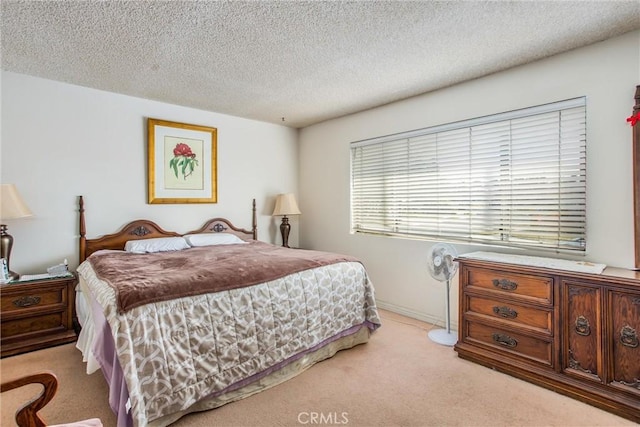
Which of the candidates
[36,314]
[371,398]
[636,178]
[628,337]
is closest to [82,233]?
[36,314]

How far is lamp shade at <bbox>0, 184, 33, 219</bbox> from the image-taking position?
2.65 metres

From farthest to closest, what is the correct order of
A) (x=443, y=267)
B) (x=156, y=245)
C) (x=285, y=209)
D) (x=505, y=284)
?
(x=285, y=209)
(x=156, y=245)
(x=443, y=267)
(x=505, y=284)

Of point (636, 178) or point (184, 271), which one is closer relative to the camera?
point (636, 178)

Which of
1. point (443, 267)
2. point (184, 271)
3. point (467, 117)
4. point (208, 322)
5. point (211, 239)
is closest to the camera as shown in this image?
point (208, 322)

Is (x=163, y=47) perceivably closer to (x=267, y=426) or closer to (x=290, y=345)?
(x=290, y=345)

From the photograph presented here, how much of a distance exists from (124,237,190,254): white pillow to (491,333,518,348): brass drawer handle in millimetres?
3040

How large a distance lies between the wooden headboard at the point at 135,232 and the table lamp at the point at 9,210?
20.4 inches

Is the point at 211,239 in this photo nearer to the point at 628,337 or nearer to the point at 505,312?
the point at 505,312

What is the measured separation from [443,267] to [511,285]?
660 mm

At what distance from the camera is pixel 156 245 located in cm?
342

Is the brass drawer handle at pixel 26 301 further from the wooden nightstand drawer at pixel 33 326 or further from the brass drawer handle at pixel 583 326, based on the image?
the brass drawer handle at pixel 583 326

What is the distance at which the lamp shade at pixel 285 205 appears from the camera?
14.7 feet

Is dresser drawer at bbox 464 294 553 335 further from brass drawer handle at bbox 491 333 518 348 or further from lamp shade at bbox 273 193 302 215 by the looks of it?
lamp shade at bbox 273 193 302 215

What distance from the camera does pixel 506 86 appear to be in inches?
112
